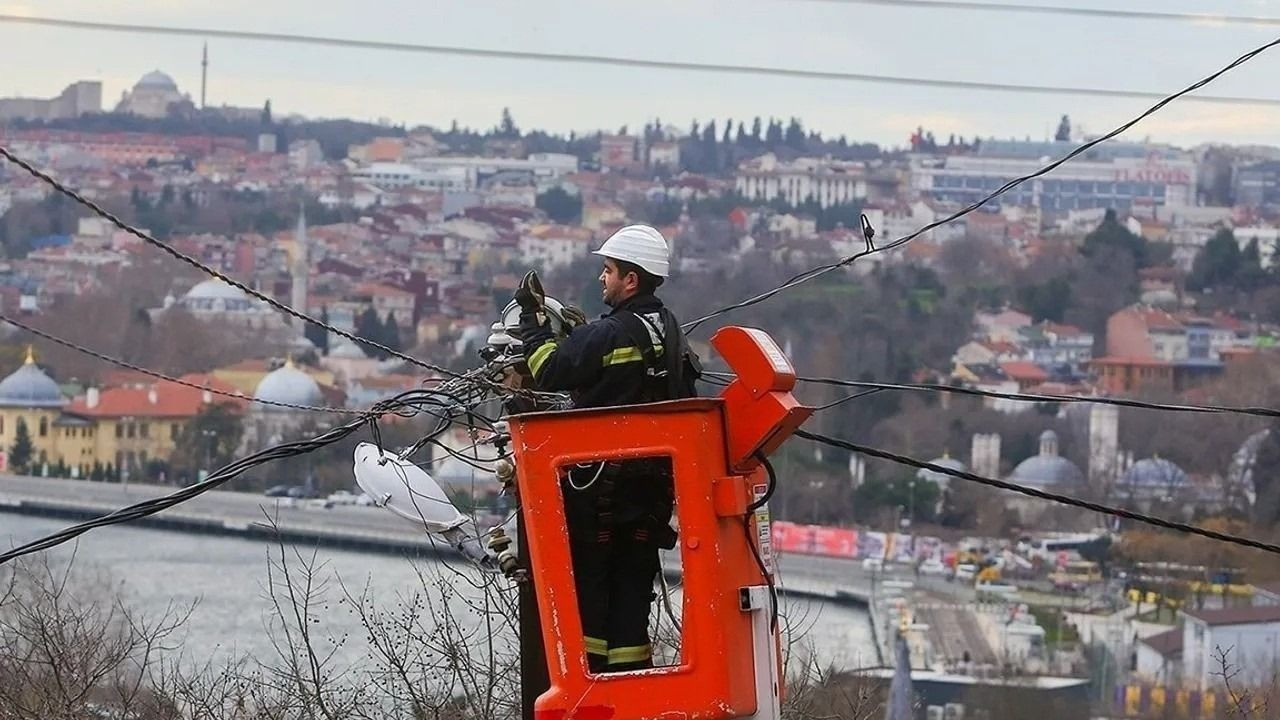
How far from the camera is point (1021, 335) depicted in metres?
114

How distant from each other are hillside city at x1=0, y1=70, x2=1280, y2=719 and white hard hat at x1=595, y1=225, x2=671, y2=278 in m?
38.6

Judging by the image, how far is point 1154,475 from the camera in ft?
276

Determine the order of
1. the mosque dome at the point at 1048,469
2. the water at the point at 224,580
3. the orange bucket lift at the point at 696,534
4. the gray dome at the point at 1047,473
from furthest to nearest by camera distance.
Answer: the mosque dome at the point at 1048,469 < the gray dome at the point at 1047,473 < the water at the point at 224,580 < the orange bucket lift at the point at 696,534

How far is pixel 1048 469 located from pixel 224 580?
115ft

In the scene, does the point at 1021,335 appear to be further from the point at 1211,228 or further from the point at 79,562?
the point at 79,562

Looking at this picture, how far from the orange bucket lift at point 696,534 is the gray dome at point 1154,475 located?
3009 inches

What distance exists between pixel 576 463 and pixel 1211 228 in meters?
128

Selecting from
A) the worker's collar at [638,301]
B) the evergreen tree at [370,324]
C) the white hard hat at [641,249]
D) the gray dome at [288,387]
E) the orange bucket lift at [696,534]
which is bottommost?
the gray dome at [288,387]

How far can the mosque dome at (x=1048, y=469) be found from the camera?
92.4 meters

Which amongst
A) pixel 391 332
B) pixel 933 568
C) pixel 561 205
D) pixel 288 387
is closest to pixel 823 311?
pixel 933 568

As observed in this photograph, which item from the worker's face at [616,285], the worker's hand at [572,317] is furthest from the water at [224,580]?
the worker's face at [616,285]

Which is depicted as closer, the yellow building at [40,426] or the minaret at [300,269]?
the yellow building at [40,426]

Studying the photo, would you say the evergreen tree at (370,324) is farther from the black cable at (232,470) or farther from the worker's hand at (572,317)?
the worker's hand at (572,317)

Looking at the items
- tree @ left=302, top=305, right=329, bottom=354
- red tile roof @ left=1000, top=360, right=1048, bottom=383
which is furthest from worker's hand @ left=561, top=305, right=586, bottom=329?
tree @ left=302, top=305, right=329, bottom=354
